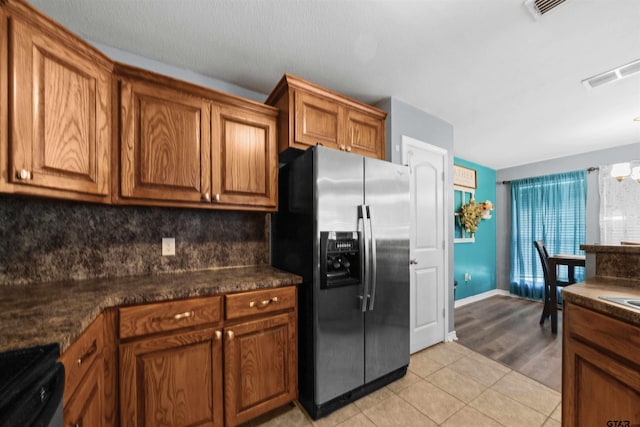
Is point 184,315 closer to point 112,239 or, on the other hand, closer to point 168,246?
point 168,246

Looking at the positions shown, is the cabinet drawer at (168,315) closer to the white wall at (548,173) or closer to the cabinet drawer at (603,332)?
the cabinet drawer at (603,332)

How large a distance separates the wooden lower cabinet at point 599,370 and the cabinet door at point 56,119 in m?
2.47

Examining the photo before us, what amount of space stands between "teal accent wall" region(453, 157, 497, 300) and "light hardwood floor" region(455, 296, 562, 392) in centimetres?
36

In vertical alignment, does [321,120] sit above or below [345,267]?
above

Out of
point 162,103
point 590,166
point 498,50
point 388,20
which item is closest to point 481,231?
point 590,166

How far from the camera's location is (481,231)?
179 inches

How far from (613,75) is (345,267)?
263cm

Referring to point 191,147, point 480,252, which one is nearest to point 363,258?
point 191,147

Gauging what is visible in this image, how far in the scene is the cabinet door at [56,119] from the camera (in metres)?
1.05

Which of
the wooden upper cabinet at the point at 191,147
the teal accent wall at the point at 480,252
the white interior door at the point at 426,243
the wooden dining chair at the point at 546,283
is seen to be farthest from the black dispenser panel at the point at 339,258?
the wooden dining chair at the point at 546,283

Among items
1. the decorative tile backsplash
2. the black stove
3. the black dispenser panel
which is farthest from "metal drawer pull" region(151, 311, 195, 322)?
the black dispenser panel

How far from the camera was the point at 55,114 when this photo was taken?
119 centimetres

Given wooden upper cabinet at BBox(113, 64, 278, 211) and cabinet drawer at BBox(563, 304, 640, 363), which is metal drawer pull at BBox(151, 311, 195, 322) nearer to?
wooden upper cabinet at BBox(113, 64, 278, 211)

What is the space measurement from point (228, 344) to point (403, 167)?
175 cm
